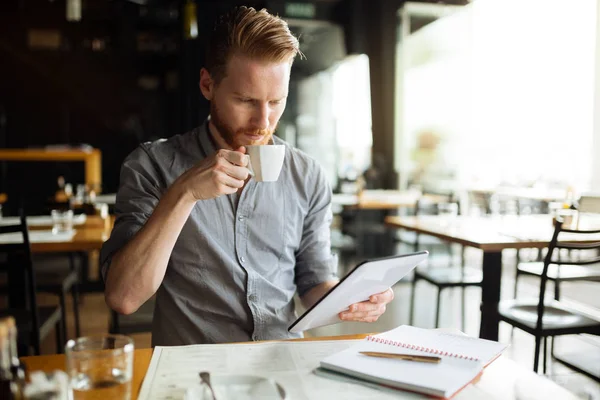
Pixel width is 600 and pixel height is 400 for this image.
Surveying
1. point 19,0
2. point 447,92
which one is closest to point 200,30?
point 447,92

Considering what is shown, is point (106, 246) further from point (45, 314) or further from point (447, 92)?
point (447, 92)

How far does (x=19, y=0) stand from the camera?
8.88 meters

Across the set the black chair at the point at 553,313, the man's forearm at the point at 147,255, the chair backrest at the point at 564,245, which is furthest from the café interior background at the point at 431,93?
the man's forearm at the point at 147,255

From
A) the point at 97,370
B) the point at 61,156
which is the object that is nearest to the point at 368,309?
the point at 97,370

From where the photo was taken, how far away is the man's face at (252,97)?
1.27 metres

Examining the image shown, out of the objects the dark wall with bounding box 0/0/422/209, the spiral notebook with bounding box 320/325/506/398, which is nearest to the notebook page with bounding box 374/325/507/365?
the spiral notebook with bounding box 320/325/506/398

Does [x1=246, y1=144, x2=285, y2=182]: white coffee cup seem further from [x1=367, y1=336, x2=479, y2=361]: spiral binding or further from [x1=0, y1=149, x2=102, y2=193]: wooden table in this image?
[x1=0, y1=149, x2=102, y2=193]: wooden table

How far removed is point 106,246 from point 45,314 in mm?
1471

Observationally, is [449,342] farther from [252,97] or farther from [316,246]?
[252,97]

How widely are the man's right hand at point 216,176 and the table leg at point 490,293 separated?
1.88 meters

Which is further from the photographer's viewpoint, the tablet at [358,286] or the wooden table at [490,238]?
the wooden table at [490,238]

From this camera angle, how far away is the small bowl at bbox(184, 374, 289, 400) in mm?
715

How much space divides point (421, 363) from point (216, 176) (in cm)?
51

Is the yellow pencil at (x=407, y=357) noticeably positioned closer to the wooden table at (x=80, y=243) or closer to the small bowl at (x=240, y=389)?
the small bowl at (x=240, y=389)
